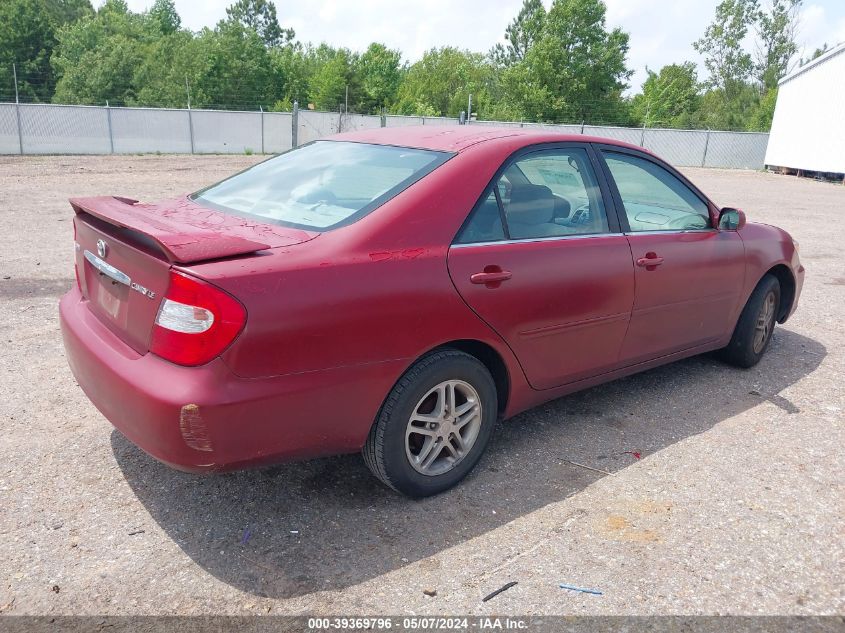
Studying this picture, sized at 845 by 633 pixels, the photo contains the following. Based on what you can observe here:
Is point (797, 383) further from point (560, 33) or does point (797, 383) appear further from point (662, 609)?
point (560, 33)

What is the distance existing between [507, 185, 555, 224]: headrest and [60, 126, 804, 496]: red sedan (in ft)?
0.04

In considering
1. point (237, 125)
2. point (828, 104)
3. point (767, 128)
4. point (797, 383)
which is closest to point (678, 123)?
point (767, 128)

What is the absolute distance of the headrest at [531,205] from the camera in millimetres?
3293

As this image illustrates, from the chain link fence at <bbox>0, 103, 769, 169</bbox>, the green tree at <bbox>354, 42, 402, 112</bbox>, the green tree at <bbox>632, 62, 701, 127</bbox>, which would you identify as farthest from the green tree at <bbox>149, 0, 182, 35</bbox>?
the chain link fence at <bbox>0, 103, 769, 169</bbox>

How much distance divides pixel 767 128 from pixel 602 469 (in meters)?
51.2

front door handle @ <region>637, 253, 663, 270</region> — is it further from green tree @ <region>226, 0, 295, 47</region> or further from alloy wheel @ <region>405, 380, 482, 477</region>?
green tree @ <region>226, 0, 295, 47</region>

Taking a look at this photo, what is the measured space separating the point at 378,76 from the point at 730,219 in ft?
220

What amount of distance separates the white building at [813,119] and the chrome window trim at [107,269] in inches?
1157

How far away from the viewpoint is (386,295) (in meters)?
2.70

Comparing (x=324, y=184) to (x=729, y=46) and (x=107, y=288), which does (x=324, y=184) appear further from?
(x=729, y=46)

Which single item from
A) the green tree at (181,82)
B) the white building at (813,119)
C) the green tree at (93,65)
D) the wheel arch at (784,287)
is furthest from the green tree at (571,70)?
the wheel arch at (784,287)

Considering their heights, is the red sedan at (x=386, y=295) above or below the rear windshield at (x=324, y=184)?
below

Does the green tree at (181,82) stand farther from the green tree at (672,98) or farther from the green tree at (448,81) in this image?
the green tree at (672,98)

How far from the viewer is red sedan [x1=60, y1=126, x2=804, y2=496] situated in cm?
243
